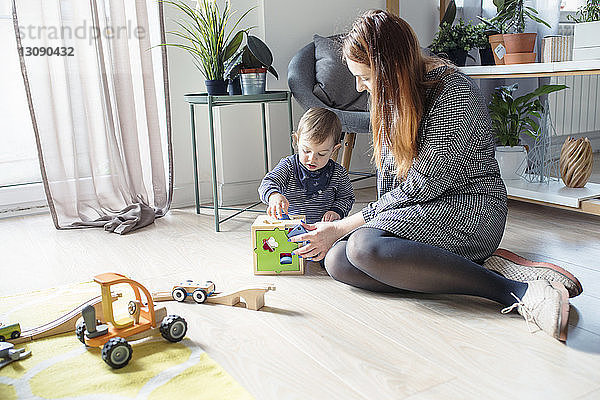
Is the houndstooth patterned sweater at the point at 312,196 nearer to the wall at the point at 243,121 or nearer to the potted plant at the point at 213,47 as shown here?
the potted plant at the point at 213,47

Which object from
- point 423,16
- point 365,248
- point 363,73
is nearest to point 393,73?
point 363,73

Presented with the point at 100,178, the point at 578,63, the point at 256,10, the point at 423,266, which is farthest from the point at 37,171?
the point at 578,63

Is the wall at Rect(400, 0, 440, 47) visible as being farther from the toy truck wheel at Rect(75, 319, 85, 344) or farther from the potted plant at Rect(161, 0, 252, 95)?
the toy truck wheel at Rect(75, 319, 85, 344)

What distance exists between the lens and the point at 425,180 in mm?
1597

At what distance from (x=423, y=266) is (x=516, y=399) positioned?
454 mm

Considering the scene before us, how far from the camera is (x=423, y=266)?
1494 mm

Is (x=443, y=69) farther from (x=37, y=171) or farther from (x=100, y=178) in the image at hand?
(x=37, y=171)

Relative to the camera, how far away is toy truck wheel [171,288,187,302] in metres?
1.63

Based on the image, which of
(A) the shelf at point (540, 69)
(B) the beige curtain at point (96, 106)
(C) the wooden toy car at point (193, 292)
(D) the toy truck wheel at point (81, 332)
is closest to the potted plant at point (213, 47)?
(B) the beige curtain at point (96, 106)

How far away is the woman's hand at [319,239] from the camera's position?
1.74m

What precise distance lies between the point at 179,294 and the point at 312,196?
25.8 inches

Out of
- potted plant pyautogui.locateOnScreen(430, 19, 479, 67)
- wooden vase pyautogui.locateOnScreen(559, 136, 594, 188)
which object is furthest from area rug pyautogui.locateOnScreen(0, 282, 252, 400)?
potted plant pyautogui.locateOnScreen(430, 19, 479, 67)

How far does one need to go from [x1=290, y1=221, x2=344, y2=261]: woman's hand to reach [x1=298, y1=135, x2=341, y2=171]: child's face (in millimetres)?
310

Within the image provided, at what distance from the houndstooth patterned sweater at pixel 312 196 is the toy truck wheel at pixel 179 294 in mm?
555
